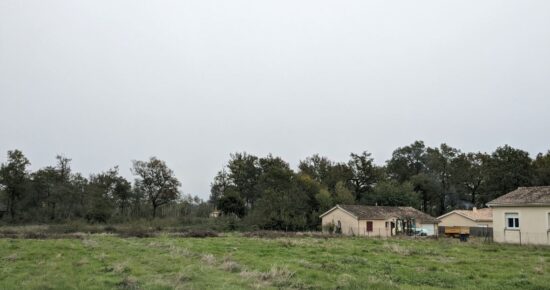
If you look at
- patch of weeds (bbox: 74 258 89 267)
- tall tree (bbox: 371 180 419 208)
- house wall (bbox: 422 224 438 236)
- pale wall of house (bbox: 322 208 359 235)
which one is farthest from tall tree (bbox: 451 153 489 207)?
patch of weeds (bbox: 74 258 89 267)

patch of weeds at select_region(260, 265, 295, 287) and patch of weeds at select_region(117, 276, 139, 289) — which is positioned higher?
patch of weeds at select_region(260, 265, 295, 287)

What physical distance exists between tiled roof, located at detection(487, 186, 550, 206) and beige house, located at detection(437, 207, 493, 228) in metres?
22.0

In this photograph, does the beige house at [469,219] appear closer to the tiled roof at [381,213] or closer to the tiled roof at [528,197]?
the tiled roof at [381,213]

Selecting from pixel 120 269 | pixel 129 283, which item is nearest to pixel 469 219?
pixel 120 269

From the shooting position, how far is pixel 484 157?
282 feet

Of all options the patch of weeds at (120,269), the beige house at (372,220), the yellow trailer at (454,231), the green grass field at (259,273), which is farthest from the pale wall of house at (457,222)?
the patch of weeds at (120,269)

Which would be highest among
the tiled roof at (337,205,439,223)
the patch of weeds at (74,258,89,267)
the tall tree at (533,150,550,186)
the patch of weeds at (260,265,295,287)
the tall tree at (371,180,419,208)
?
the tall tree at (533,150,550,186)

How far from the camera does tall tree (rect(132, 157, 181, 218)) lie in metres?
79.2

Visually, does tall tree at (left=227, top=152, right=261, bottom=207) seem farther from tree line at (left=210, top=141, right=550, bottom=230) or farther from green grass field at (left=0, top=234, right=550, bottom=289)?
green grass field at (left=0, top=234, right=550, bottom=289)

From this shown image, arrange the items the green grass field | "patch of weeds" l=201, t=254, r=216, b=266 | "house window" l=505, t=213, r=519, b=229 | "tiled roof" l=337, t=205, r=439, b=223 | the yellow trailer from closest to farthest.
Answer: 1. the green grass field
2. "patch of weeds" l=201, t=254, r=216, b=266
3. "house window" l=505, t=213, r=519, b=229
4. "tiled roof" l=337, t=205, r=439, b=223
5. the yellow trailer

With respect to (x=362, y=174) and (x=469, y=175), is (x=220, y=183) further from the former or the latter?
(x=469, y=175)

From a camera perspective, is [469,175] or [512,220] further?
[469,175]

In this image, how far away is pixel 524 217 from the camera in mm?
36438

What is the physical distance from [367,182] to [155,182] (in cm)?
3920
